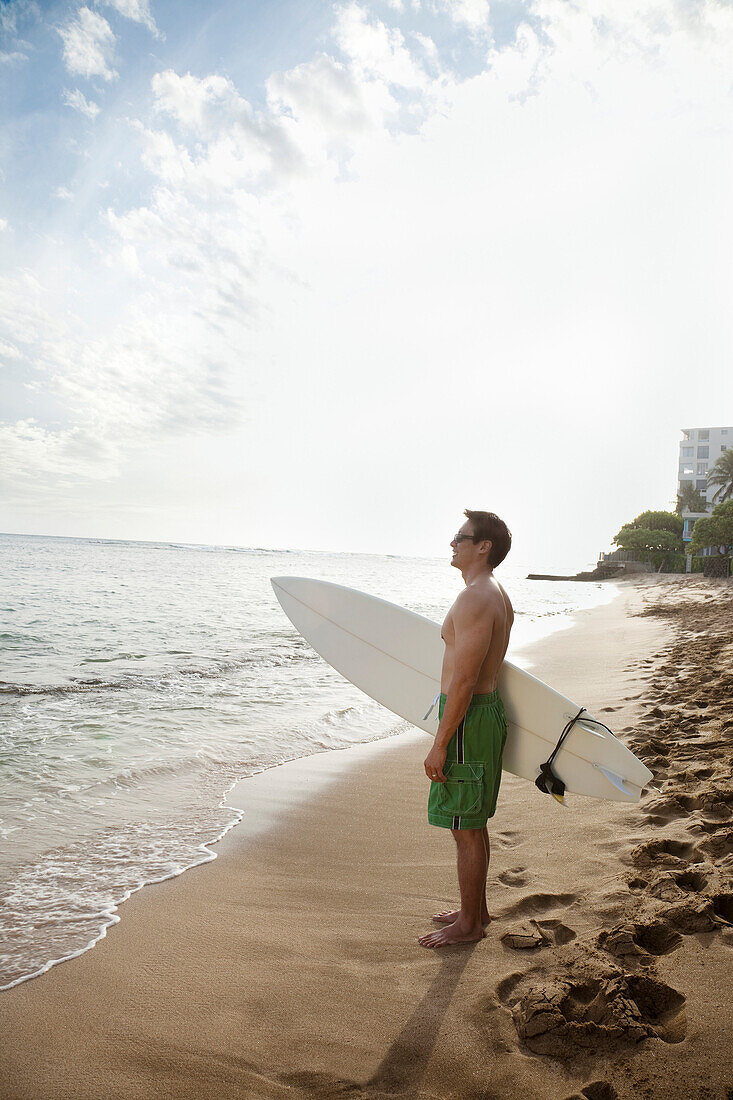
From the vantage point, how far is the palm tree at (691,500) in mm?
56688

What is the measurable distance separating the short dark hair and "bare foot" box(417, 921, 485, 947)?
4.43 feet

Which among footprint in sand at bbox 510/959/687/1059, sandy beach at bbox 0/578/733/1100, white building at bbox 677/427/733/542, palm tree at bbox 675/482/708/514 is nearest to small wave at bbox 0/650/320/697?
sandy beach at bbox 0/578/733/1100

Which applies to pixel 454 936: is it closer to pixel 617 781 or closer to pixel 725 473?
pixel 617 781

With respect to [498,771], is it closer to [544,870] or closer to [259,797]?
[544,870]

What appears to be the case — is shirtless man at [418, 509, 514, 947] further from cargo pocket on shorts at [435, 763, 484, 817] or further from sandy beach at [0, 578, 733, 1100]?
sandy beach at [0, 578, 733, 1100]

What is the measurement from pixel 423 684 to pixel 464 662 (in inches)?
51.6

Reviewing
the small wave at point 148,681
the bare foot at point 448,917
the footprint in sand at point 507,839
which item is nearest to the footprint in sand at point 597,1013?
the bare foot at point 448,917

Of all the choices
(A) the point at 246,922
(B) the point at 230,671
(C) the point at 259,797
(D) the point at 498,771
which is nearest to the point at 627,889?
(D) the point at 498,771

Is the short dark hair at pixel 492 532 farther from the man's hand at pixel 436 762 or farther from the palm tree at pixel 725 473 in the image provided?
the palm tree at pixel 725 473

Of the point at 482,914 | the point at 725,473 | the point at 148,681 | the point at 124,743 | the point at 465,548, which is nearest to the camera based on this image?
the point at 482,914

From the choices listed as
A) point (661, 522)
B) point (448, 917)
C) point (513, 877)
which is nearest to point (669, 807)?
point (513, 877)

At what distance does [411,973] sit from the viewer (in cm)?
209

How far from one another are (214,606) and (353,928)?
14115 millimetres

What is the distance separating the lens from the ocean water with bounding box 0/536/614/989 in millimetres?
2792
